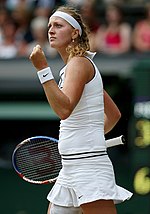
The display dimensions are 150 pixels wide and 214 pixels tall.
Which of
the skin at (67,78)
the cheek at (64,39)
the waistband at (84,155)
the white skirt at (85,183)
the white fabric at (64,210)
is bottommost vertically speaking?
the white fabric at (64,210)

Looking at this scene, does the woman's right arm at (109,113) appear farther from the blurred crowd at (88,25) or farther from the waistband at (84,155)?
the blurred crowd at (88,25)

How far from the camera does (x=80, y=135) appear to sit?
4727 mm

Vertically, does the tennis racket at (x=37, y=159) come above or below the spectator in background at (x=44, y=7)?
below

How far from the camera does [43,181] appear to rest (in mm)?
5156

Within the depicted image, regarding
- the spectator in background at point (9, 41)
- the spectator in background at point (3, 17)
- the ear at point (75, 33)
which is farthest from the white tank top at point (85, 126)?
the spectator in background at point (3, 17)

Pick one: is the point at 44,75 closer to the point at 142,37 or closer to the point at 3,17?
the point at 142,37

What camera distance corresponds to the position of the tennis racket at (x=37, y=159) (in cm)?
531

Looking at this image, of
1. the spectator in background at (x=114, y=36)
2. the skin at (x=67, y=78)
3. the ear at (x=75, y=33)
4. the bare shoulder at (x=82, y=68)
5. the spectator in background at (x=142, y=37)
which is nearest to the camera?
the skin at (x=67, y=78)

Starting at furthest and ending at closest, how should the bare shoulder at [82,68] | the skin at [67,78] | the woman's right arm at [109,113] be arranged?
the woman's right arm at [109,113] → the bare shoulder at [82,68] → the skin at [67,78]

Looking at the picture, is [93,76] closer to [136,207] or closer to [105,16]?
[136,207]

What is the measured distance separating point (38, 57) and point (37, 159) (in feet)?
3.97

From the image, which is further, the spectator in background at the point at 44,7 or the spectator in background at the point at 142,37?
the spectator in background at the point at 44,7

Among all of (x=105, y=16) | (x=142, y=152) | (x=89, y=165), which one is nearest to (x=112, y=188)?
(x=89, y=165)

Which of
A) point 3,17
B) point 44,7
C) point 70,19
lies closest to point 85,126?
point 70,19
